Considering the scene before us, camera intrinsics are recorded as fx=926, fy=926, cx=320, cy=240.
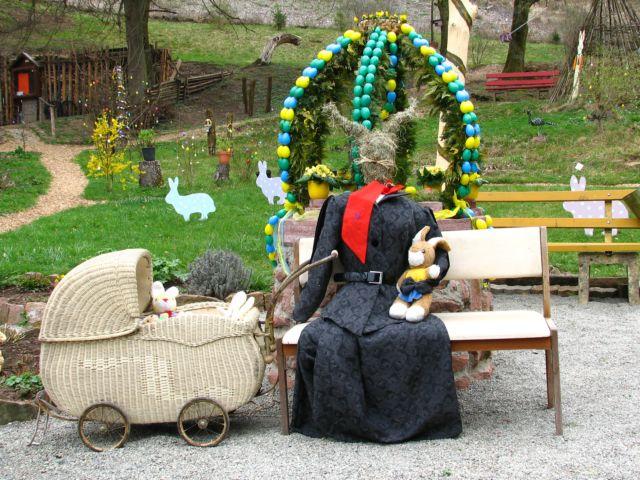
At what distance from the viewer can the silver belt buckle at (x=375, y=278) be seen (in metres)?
5.23

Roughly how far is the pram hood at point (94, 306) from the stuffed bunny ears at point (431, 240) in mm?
1567

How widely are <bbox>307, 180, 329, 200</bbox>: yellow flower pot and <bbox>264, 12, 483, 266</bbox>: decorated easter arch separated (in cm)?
4

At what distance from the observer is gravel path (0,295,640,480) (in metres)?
4.45

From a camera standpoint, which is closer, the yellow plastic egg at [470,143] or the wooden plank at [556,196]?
the yellow plastic egg at [470,143]

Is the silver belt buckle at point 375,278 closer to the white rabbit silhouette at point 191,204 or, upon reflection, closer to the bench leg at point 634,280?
the bench leg at point 634,280

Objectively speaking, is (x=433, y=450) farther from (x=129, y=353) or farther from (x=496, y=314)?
(x=129, y=353)

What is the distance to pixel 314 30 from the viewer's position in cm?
3616

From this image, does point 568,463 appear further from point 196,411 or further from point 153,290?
point 153,290

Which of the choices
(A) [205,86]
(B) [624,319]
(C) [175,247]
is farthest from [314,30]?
(B) [624,319]

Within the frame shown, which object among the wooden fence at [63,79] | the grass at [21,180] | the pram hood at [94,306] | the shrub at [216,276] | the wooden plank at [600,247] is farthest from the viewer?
the wooden fence at [63,79]

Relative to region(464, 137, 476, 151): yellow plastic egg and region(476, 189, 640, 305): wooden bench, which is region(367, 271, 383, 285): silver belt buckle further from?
region(476, 189, 640, 305): wooden bench

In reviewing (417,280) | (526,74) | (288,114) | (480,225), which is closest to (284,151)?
(288,114)

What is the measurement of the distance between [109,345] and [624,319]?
15.7 feet

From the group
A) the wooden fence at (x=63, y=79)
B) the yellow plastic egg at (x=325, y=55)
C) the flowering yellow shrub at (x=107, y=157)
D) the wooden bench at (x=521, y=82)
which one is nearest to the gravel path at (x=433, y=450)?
the yellow plastic egg at (x=325, y=55)
